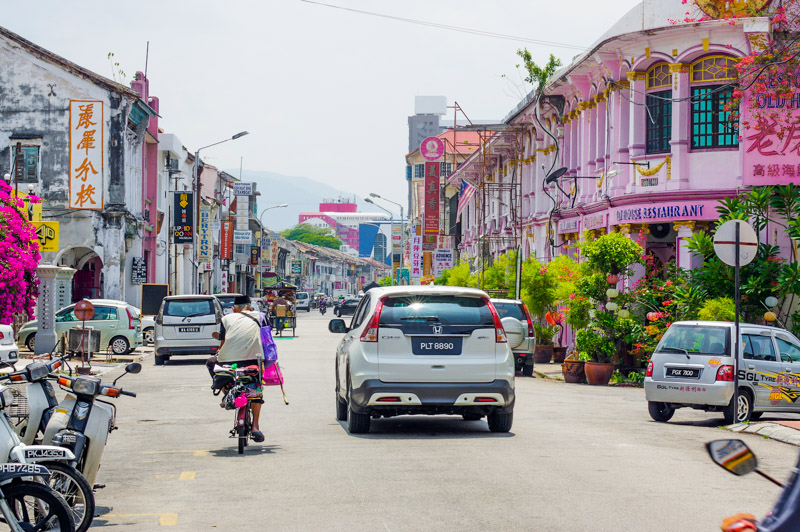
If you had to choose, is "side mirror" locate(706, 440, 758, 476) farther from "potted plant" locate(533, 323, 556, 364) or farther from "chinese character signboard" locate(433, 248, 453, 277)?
"chinese character signboard" locate(433, 248, 453, 277)

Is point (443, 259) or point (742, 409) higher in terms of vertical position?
point (443, 259)

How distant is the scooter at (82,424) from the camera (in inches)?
317

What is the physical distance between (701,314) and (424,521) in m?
15.3

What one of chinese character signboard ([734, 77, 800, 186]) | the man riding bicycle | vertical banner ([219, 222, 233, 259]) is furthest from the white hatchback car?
vertical banner ([219, 222, 233, 259])

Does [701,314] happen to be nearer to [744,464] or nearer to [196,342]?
Result: [196,342]

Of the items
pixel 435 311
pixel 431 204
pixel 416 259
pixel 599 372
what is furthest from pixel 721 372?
pixel 416 259

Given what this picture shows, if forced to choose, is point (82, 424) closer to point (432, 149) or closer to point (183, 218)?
point (183, 218)

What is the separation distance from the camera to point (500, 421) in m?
13.3

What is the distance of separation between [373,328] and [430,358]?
77cm

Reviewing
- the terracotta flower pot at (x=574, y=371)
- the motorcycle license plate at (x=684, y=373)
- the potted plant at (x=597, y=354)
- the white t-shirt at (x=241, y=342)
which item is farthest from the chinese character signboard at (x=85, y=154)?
the white t-shirt at (x=241, y=342)

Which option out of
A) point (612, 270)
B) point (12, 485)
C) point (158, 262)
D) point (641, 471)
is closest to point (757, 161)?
point (612, 270)

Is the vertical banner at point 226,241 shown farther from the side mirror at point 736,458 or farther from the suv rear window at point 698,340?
the side mirror at point 736,458

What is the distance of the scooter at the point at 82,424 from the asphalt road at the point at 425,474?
1.80 ft

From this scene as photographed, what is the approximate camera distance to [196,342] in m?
28.5
